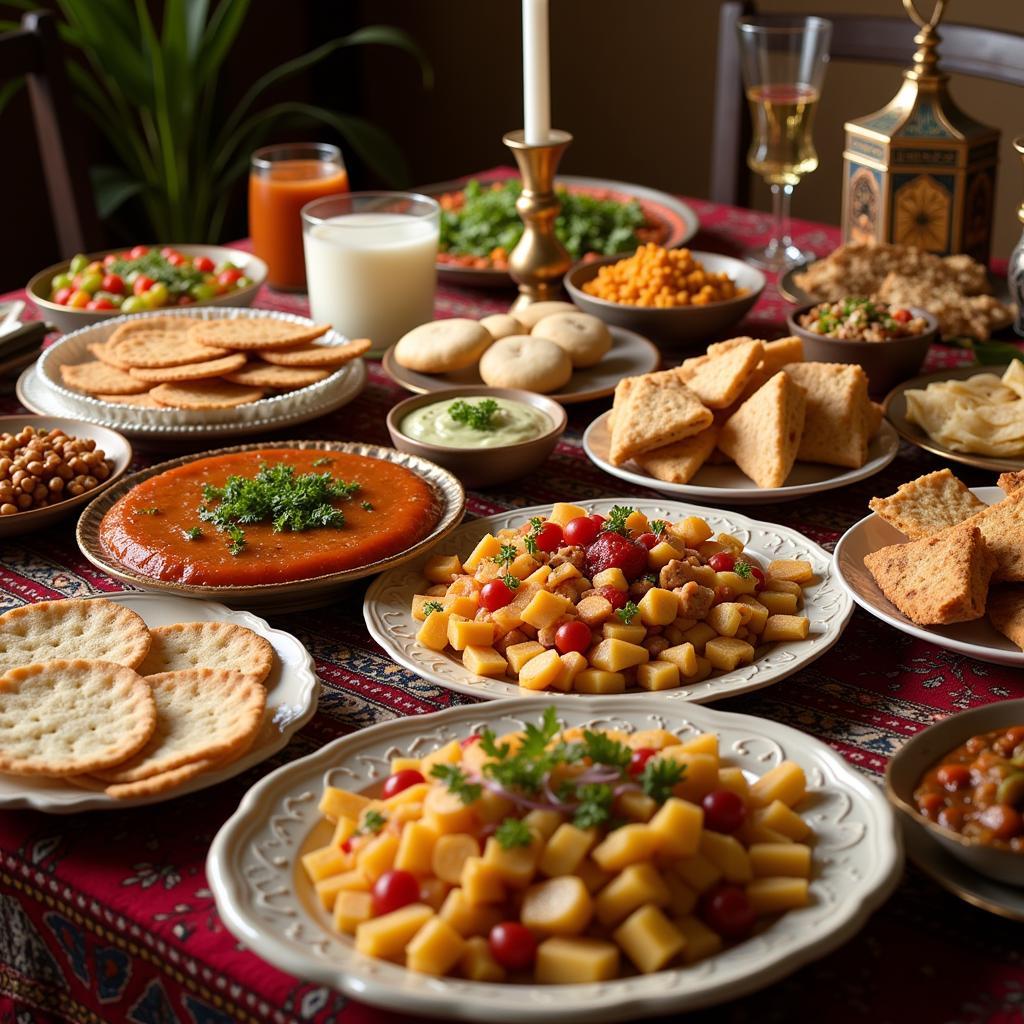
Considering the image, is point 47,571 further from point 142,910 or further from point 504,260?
point 504,260

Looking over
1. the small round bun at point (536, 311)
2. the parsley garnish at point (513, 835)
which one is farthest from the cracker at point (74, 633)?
the small round bun at point (536, 311)

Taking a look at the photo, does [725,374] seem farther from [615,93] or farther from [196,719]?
[615,93]

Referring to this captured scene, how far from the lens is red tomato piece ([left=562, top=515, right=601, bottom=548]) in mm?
1852

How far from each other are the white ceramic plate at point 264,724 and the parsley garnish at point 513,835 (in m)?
0.42

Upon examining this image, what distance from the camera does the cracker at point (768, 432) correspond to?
213 centimetres

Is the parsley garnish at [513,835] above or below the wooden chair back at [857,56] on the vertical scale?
below

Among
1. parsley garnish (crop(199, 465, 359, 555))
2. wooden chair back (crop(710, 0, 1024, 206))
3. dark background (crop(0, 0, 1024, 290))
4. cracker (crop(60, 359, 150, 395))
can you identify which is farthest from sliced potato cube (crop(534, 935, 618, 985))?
dark background (crop(0, 0, 1024, 290))

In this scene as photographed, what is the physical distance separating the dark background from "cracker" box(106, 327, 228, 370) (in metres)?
3.43

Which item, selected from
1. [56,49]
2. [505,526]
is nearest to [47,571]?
[505,526]

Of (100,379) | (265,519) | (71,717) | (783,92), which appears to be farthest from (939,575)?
(783,92)

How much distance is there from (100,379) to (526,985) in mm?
1769

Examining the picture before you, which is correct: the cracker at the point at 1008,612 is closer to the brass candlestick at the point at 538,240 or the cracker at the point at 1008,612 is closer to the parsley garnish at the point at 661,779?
the parsley garnish at the point at 661,779

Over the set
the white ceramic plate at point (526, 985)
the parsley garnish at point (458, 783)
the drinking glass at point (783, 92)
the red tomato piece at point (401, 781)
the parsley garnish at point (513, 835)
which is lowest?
the white ceramic plate at point (526, 985)

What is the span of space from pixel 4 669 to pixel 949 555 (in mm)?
1255
